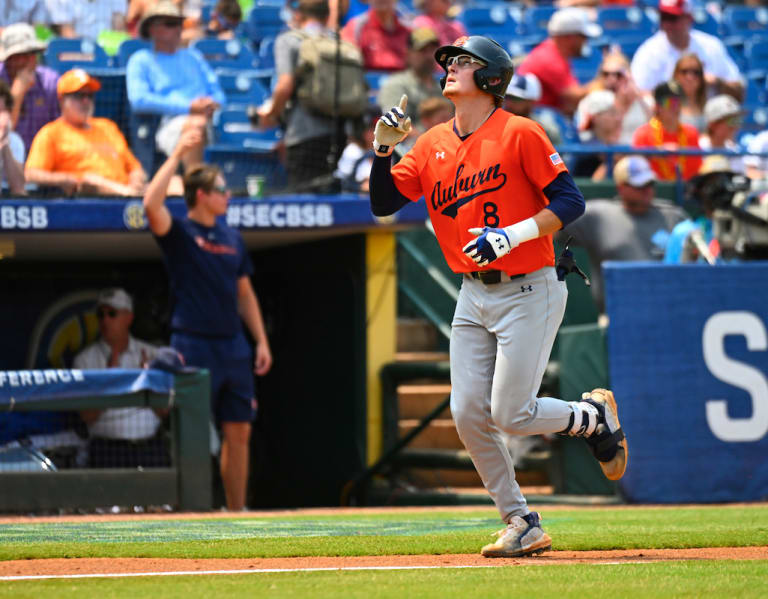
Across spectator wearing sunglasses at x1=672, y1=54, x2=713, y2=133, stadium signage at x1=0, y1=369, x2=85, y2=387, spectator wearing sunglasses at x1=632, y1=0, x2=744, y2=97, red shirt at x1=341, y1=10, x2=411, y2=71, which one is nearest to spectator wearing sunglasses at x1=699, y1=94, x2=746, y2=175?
spectator wearing sunglasses at x1=672, y1=54, x2=713, y2=133

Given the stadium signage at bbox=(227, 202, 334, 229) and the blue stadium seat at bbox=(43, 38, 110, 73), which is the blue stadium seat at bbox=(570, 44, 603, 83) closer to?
the stadium signage at bbox=(227, 202, 334, 229)

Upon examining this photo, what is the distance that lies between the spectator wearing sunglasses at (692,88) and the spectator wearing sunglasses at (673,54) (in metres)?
0.55

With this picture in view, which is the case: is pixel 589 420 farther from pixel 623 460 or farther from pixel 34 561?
pixel 34 561

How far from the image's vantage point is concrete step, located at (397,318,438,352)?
11.4m

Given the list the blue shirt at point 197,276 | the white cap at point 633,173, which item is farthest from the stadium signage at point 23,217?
the white cap at point 633,173

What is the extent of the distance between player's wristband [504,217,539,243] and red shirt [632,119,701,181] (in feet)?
21.2

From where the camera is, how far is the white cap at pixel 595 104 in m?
11.5

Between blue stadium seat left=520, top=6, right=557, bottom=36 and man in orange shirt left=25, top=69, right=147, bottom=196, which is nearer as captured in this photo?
man in orange shirt left=25, top=69, right=147, bottom=196

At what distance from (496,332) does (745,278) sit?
4657 mm

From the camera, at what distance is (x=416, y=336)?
11.4 m

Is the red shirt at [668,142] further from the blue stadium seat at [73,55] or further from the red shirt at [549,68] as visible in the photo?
the blue stadium seat at [73,55]

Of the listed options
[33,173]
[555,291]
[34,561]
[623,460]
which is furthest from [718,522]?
[33,173]

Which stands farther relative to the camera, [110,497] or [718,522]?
[110,497]

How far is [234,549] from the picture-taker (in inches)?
220
